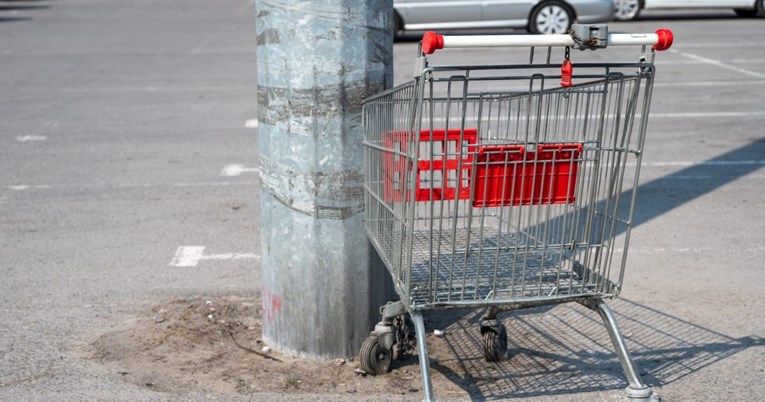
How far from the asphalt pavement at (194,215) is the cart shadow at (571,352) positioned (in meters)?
0.02

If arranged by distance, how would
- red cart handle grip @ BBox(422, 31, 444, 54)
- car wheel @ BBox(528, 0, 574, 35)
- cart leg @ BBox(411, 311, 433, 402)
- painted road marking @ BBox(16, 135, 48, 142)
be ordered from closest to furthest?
1. red cart handle grip @ BBox(422, 31, 444, 54)
2. cart leg @ BBox(411, 311, 433, 402)
3. painted road marking @ BBox(16, 135, 48, 142)
4. car wheel @ BBox(528, 0, 574, 35)

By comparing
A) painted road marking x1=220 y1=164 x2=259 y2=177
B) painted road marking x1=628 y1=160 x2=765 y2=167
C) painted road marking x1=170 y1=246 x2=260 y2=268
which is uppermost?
painted road marking x1=628 y1=160 x2=765 y2=167

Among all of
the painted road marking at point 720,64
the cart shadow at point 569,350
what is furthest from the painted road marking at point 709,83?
the cart shadow at point 569,350

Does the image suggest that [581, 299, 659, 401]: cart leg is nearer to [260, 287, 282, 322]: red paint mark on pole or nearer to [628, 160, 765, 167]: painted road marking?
[260, 287, 282, 322]: red paint mark on pole

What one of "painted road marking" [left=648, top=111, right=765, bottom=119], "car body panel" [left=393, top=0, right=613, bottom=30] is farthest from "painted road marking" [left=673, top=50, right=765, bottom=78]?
"painted road marking" [left=648, top=111, right=765, bottom=119]

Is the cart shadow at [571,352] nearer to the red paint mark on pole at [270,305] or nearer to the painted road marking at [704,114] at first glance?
the red paint mark on pole at [270,305]

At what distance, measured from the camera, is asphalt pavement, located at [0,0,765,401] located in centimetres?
469

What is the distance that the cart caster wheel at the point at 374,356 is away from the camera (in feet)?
14.3

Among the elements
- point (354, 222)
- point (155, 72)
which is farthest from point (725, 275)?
point (155, 72)

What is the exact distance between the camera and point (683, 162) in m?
8.88

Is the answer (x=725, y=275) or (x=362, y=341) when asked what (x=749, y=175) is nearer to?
(x=725, y=275)

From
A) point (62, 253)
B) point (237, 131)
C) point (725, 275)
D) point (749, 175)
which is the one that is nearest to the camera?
point (725, 275)

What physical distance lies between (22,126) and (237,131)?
2.51m

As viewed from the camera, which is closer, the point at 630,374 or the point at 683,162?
the point at 630,374
